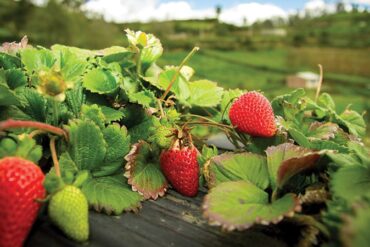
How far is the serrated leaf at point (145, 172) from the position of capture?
49cm

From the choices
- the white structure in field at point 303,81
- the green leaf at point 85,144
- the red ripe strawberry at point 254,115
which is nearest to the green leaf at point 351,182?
the red ripe strawberry at point 254,115

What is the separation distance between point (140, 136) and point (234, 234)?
Answer: 21 cm

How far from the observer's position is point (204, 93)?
70 cm

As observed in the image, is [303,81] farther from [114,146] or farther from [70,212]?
[70,212]

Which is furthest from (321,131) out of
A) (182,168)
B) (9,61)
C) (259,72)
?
(259,72)

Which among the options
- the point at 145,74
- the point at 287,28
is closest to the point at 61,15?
the point at 145,74

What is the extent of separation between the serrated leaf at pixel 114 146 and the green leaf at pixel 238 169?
0.11 meters

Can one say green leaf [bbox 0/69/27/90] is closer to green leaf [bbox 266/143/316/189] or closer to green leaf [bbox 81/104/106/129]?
green leaf [bbox 81/104/106/129]

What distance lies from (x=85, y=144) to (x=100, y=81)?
0.42 feet

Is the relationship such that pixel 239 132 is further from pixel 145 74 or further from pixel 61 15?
pixel 61 15

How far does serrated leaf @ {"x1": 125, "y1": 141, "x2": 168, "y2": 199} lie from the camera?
19.1 inches

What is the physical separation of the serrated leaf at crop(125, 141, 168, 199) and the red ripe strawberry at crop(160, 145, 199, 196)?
0.05 ft

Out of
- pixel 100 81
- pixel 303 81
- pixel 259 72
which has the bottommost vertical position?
pixel 259 72

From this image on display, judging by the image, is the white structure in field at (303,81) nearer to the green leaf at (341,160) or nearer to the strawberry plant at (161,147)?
the strawberry plant at (161,147)
